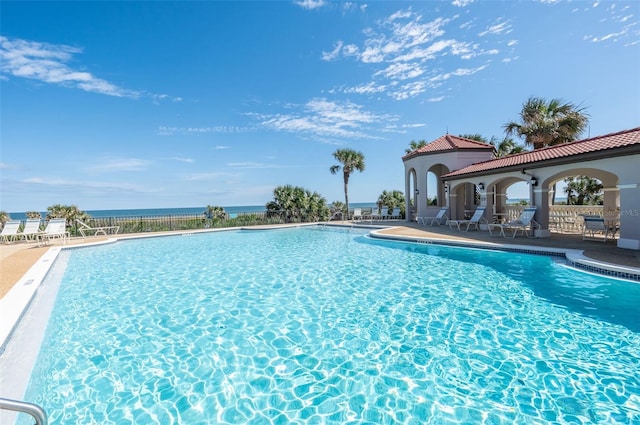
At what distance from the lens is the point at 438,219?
17.5m

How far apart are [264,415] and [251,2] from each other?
15.0m

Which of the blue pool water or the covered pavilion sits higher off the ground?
the covered pavilion

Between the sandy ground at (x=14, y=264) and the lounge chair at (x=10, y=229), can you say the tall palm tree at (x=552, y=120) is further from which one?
the lounge chair at (x=10, y=229)

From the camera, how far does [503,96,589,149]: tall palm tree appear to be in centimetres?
1698

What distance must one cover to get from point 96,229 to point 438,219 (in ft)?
62.4

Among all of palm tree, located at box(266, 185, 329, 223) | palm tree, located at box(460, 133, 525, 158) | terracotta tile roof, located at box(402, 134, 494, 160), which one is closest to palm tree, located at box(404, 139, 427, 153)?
terracotta tile roof, located at box(402, 134, 494, 160)

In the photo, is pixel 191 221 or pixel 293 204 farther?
pixel 293 204

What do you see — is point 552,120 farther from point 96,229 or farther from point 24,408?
point 96,229

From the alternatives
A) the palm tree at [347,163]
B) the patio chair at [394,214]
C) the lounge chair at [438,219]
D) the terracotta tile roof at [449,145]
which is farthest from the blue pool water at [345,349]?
the palm tree at [347,163]

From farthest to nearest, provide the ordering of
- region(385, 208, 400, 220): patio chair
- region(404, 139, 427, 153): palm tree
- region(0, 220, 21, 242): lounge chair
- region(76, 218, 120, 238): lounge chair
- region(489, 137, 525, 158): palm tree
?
region(404, 139, 427, 153): palm tree < region(385, 208, 400, 220): patio chair < region(489, 137, 525, 158): palm tree < region(76, 218, 120, 238): lounge chair < region(0, 220, 21, 242): lounge chair

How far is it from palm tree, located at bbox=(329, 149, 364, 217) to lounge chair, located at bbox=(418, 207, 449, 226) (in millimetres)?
7689

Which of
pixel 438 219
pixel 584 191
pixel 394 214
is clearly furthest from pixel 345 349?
pixel 584 191

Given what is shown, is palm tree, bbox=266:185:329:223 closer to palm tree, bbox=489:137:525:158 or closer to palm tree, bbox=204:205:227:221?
palm tree, bbox=204:205:227:221

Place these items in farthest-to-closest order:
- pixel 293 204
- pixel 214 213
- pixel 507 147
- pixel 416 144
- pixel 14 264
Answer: pixel 416 144, pixel 293 204, pixel 507 147, pixel 214 213, pixel 14 264
